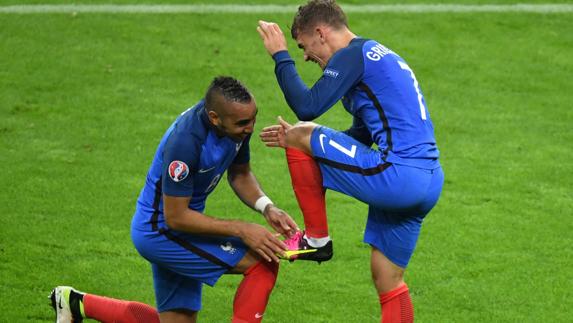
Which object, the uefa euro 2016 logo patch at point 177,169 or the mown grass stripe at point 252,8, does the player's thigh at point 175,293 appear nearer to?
the uefa euro 2016 logo patch at point 177,169

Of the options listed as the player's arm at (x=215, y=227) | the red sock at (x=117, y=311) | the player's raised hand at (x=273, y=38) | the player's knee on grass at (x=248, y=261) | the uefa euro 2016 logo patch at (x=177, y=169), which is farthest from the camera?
the red sock at (x=117, y=311)

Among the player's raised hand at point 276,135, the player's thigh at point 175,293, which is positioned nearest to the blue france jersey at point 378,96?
the player's raised hand at point 276,135

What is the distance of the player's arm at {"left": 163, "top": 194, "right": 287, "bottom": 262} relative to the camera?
700cm


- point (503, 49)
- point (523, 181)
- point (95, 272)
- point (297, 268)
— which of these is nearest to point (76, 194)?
point (95, 272)

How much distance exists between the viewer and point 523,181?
38.9ft

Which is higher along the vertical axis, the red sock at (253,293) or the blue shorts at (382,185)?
the blue shorts at (382,185)

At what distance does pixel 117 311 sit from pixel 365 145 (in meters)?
2.12

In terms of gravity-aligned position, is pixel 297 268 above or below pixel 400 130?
below

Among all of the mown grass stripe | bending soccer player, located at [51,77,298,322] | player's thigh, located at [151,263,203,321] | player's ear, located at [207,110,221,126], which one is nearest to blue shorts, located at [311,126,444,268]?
bending soccer player, located at [51,77,298,322]

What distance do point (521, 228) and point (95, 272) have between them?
397 centimetres

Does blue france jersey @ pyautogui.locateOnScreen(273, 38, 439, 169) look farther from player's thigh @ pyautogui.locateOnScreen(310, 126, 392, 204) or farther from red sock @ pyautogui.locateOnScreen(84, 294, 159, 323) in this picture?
red sock @ pyautogui.locateOnScreen(84, 294, 159, 323)

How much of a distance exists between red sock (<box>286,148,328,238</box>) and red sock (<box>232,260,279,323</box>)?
43 cm

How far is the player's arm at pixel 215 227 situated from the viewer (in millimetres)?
6996

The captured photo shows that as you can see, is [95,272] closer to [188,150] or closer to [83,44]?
[188,150]
